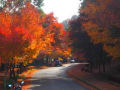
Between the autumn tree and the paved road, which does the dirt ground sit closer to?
the paved road

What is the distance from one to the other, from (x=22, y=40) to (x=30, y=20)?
10.6 ft

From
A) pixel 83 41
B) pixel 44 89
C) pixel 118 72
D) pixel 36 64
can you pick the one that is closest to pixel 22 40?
pixel 44 89

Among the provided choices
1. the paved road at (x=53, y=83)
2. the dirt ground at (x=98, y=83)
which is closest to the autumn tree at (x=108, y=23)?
the dirt ground at (x=98, y=83)

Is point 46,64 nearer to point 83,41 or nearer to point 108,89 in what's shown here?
point 83,41

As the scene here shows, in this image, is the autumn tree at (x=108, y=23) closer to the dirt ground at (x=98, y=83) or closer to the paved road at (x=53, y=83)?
the dirt ground at (x=98, y=83)

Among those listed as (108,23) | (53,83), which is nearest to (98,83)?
(53,83)

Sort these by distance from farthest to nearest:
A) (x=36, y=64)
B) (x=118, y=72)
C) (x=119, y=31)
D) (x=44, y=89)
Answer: (x=36, y=64), (x=118, y=72), (x=44, y=89), (x=119, y=31)

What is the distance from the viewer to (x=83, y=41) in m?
36.1

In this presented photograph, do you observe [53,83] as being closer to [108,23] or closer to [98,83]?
[98,83]

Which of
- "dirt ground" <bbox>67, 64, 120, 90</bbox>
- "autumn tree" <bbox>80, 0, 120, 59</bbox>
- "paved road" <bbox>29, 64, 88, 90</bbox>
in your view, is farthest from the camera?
"paved road" <bbox>29, 64, 88, 90</bbox>

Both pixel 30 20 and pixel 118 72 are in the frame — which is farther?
pixel 118 72

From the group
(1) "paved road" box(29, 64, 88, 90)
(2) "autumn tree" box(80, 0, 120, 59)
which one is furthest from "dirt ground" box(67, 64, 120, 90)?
(2) "autumn tree" box(80, 0, 120, 59)

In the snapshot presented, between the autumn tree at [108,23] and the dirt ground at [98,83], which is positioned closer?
the autumn tree at [108,23]

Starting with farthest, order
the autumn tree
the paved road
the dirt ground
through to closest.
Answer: the paved road → the dirt ground → the autumn tree
